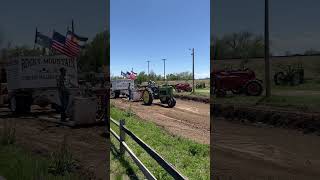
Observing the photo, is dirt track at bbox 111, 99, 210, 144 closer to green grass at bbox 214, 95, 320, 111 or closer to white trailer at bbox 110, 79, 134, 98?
white trailer at bbox 110, 79, 134, 98

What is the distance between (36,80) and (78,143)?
5.10 ft

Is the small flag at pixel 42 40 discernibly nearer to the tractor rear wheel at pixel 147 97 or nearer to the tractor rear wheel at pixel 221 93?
the tractor rear wheel at pixel 221 93

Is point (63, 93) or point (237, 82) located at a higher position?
point (237, 82)

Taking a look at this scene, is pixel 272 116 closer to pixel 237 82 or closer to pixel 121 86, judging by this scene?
pixel 237 82

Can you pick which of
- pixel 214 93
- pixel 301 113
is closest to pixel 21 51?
pixel 214 93

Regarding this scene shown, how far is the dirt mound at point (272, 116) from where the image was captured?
414 centimetres

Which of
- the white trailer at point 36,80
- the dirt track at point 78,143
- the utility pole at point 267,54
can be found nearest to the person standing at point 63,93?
the white trailer at point 36,80

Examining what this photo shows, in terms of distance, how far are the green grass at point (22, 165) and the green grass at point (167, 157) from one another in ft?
5.64

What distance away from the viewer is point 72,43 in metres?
6.49

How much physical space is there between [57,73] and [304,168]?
4134mm

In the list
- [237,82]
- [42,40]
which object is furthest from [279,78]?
[42,40]

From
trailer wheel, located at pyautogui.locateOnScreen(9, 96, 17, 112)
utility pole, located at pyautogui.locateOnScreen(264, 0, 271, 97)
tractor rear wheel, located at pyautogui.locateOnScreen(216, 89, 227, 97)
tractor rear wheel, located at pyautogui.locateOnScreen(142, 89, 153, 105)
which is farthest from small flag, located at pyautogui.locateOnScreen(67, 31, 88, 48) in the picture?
tractor rear wheel, located at pyautogui.locateOnScreen(142, 89, 153, 105)

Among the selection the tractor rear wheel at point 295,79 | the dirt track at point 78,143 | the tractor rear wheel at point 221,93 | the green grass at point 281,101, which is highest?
the tractor rear wheel at point 295,79

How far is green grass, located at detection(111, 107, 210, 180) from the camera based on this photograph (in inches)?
323
